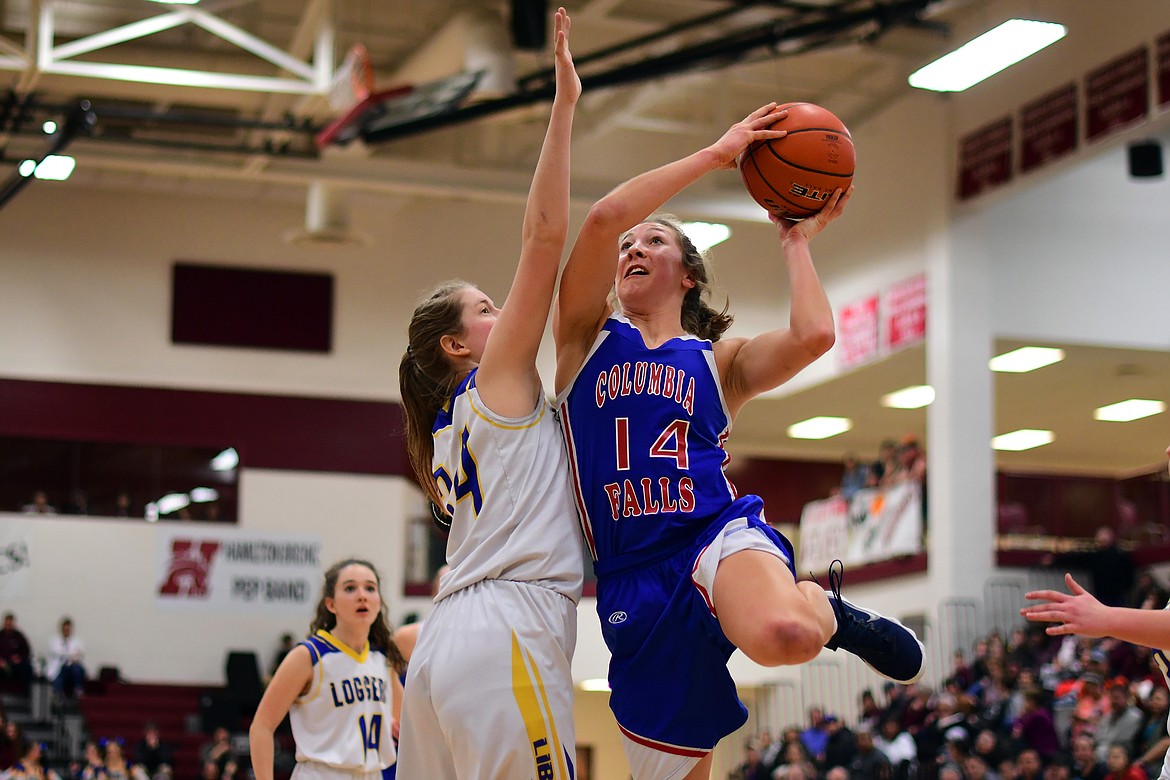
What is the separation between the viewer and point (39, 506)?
2191 centimetres

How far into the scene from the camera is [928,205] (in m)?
19.3

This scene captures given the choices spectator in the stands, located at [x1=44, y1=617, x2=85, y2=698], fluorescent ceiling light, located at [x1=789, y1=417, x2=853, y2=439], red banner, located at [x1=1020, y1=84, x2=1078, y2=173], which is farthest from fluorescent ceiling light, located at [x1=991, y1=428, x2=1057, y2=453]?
spectator in the stands, located at [x1=44, y1=617, x2=85, y2=698]

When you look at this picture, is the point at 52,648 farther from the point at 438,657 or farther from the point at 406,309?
the point at 438,657

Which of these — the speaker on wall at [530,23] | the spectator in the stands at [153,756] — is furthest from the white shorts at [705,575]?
the spectator in the stands at [153,756]

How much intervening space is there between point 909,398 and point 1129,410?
10.3 ft

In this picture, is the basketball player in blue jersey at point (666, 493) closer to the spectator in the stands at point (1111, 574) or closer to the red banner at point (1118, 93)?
the red banner at point (1118, 93)

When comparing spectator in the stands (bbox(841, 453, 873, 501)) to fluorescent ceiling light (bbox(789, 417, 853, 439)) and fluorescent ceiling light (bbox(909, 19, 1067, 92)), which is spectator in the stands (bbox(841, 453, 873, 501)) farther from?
fluorescent ceiling light (bbox(909, 19, 1067, 92))

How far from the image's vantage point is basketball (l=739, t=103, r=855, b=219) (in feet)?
15.8

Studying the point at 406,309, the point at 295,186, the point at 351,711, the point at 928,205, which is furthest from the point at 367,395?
the point at 351,711

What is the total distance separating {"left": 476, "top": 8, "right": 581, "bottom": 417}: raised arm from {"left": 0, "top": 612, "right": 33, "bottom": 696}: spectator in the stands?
17842mm

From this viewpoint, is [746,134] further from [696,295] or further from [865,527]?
[865,527]

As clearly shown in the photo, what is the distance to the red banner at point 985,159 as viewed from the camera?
17953mm

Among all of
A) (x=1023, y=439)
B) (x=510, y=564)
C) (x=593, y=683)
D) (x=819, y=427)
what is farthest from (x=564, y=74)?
(x=1023, y=439)

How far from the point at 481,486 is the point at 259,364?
62.7 feet
